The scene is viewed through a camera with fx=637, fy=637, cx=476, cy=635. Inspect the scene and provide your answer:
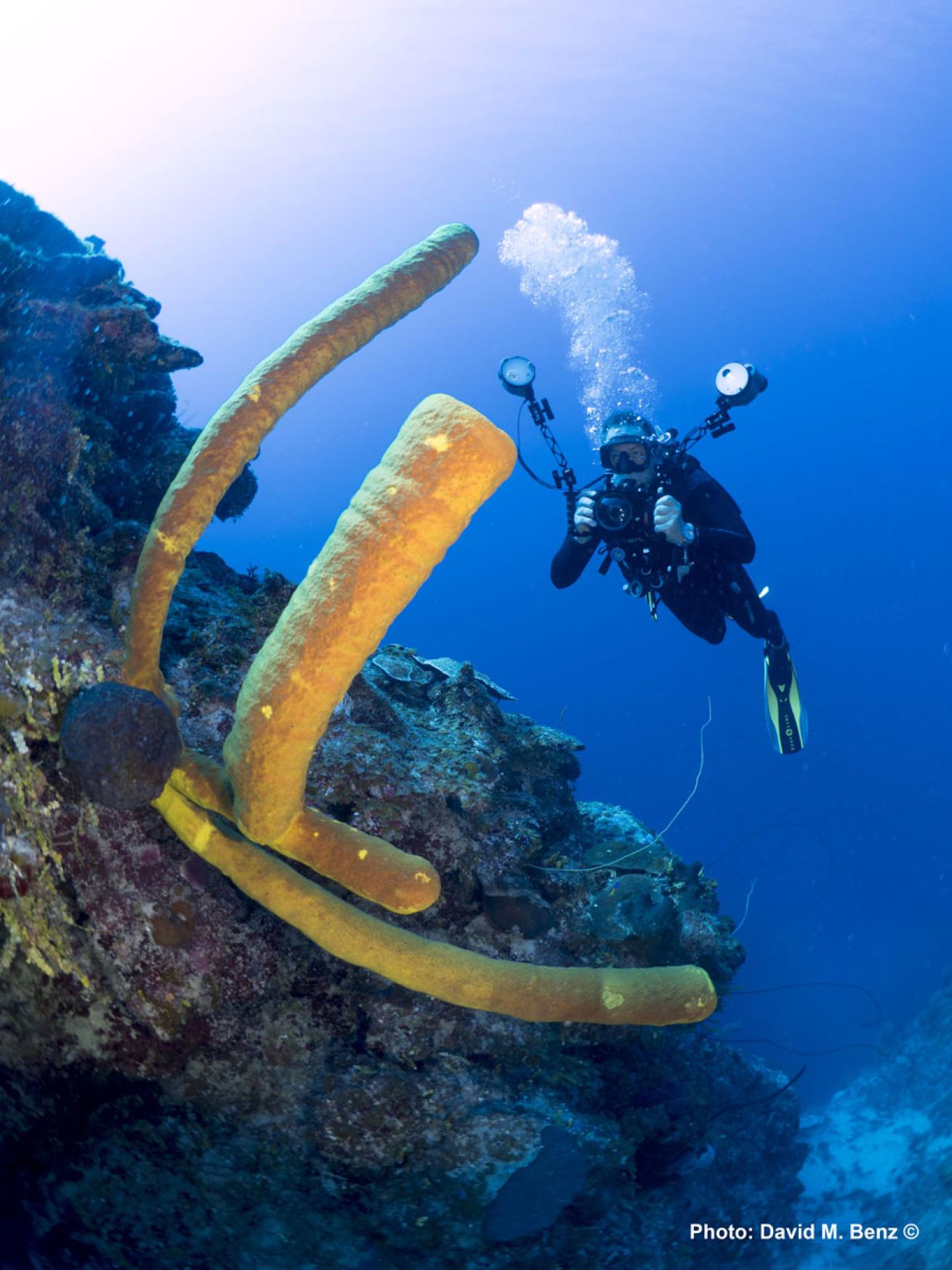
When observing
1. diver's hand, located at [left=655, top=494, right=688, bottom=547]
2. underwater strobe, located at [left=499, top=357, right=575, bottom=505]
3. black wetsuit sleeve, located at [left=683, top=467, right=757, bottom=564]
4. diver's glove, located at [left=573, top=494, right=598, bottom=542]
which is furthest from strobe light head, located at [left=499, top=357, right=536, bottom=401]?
black wetsuit sleeve, located at [left=683, top=467, right=757, bottom=564]

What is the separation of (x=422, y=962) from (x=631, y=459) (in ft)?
17.8

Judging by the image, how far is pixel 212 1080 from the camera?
3.06 m

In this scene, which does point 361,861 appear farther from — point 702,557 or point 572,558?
point 702,557

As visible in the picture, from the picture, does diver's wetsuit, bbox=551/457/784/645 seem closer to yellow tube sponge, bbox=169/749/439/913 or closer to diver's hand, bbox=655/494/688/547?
diver's hand, bbox=655/494/688/547

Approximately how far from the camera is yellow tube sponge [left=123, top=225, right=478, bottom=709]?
8.70 ft

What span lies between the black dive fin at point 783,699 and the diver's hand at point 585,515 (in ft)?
10.4

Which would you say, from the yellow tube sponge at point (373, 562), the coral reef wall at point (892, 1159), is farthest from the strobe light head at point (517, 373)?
the coral reef wall at point (892, 1159)

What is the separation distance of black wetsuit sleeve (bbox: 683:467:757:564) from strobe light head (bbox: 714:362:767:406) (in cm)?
123

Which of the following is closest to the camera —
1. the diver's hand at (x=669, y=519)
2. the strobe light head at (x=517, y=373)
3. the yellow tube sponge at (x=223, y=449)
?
the yellow tube sponge at (x=223, y=449)

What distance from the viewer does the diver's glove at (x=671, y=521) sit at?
6.16 meters

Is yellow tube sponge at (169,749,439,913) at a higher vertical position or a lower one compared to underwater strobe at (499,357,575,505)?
lower

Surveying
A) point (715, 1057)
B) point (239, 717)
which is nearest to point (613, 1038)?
point (715, 1057)

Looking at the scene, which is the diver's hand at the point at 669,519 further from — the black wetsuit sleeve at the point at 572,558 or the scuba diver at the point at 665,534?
the black wetsuit sleeve at the point at 572,558

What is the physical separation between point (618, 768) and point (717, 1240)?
52.6m
